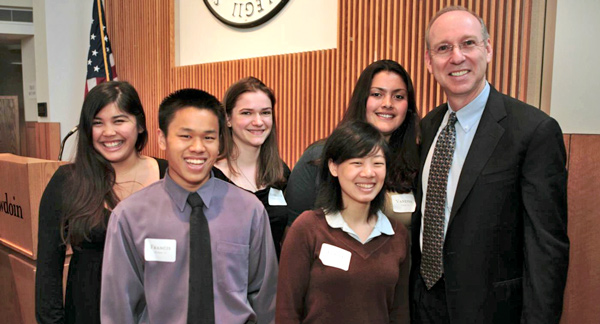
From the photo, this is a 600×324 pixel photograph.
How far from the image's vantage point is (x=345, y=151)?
5.53 feet

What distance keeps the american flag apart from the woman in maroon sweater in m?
5.70

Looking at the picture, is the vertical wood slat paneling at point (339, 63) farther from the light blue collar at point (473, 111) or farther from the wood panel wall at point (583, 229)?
the light blue collar at point (473, 111)

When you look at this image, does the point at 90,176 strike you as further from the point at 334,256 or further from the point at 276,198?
the point at 334,256

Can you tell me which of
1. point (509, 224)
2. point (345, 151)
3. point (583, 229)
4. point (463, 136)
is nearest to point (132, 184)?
point (345, 151)

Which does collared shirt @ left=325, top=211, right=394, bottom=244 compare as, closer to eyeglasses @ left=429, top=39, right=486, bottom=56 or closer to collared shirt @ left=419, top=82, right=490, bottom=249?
collared shirt @ left=419, top=82, right=490, bottom=249

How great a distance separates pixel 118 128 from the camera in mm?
1940

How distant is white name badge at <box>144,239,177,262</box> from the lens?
1.56 metres

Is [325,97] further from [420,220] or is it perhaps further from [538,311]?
[538,311]

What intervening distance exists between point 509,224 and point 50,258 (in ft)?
5.88

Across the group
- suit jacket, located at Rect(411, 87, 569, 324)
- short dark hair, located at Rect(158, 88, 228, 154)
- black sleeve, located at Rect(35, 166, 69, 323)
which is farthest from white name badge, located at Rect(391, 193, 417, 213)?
black sleeve, located at Rect(35, 166, 69, 323)

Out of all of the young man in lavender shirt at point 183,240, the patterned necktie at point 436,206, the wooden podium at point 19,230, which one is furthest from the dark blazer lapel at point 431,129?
the wooden podium at point 19,230

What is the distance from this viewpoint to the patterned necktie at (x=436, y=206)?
1676mm

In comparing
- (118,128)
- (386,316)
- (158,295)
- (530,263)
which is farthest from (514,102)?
(118,128)

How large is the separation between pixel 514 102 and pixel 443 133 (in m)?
0.28
